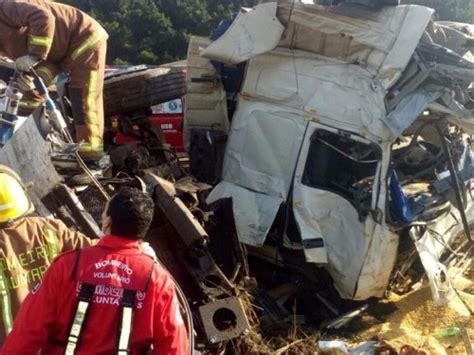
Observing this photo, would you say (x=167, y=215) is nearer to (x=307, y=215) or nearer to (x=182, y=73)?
(x=307, y=215)

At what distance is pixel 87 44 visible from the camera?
6.29 metres

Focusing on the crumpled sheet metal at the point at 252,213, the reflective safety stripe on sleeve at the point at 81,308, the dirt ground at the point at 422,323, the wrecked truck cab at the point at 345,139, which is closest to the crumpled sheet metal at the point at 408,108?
the wrecked truck cab at the point at 345,139

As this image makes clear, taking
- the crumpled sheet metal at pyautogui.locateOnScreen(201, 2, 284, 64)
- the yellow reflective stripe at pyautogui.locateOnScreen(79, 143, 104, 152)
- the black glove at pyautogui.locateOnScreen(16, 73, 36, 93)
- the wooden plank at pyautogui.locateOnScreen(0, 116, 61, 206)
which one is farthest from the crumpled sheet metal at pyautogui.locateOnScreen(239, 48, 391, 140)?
the wooden plank at pyautogui.locateOnScreen(0, 116, 61, 206)

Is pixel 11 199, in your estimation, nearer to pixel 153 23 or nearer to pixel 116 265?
pixel 116 265

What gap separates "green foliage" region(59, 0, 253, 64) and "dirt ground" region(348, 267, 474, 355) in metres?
21.0

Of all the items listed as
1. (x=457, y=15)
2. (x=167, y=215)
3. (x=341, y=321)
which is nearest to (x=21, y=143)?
(x=167, y=215)

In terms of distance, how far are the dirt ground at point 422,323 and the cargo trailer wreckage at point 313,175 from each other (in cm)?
21

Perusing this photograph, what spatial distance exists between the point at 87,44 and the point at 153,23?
22507 mm

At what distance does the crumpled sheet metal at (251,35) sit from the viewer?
5887 mm

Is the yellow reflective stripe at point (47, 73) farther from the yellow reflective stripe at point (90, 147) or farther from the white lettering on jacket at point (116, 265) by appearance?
the white lettering on jacket at point (116, 265)

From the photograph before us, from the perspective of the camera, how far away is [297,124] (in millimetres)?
5926

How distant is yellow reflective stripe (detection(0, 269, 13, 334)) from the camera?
2941mm

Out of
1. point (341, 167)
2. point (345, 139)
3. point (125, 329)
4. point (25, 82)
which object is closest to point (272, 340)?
point (341, 167)

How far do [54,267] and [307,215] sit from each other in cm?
343
